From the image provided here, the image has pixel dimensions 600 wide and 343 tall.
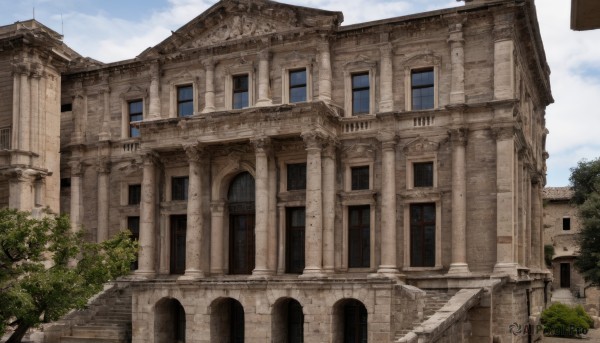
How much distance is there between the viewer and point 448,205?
96.2 feet

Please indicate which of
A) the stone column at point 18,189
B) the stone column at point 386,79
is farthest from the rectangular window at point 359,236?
the stone column at point 18,189

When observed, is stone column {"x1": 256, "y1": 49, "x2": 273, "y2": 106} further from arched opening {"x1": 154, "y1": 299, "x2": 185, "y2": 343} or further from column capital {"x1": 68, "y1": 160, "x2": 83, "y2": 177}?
column capital {"x1": 68, "y1": 160, "x2": 83, "y2": 177}

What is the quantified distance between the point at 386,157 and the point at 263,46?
7734mm

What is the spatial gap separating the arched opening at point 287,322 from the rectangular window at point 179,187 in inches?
317

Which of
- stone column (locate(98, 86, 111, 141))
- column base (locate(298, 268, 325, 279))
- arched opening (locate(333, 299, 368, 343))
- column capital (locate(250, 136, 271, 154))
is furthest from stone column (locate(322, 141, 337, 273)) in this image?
stone column (locate(98, 86, 111, 141))

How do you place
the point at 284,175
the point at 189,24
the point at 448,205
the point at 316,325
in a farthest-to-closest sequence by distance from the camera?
the point at 189,24 < the point at 284,175 < the point at 448,205 < the point at 316,325

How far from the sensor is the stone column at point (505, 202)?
91.2 ft

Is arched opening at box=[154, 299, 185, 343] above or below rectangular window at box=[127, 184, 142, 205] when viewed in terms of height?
below

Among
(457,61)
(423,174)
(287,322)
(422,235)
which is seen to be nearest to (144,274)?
(287,322)

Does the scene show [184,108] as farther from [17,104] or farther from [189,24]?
[17,104]

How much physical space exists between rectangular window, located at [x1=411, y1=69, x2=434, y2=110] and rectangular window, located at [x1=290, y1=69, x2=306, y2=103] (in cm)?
493

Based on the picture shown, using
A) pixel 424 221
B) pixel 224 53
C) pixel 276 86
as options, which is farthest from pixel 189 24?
pixel 424 221

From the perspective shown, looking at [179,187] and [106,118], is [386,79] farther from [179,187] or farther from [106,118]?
[106,118]

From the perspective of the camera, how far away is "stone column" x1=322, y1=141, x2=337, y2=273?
3028 centimetres
